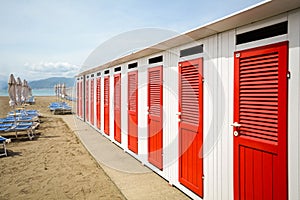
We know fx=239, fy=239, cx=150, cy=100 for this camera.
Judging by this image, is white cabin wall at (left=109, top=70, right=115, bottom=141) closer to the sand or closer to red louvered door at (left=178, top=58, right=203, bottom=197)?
the sand

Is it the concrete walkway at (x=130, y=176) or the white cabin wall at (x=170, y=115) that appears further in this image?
the white cabin wall at (x=170, y=115)

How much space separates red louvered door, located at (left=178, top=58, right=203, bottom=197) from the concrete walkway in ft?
1.22

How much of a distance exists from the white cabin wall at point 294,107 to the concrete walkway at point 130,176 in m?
1.87

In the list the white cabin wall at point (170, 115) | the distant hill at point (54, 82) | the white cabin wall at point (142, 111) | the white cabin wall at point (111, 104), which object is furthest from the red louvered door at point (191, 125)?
the distant hill at point (54, 82)

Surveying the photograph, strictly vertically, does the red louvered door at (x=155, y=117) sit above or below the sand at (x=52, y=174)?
above

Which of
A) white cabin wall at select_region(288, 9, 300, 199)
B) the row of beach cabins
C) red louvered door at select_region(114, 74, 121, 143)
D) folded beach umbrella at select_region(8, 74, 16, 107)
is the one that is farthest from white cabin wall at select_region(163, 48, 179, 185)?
folded beach umbrella at select_region(8, 74, 16, 107)

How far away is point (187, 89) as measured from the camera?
367 cm

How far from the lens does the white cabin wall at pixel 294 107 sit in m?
2.00

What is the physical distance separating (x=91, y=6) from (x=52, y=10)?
1254mm

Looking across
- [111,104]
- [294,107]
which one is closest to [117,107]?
[111,104]

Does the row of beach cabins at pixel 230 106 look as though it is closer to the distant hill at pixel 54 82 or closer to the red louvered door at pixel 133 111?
the red louvered door at pixel 133 111

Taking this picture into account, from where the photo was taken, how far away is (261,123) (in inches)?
93.1

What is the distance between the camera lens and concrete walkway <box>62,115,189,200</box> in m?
3.69

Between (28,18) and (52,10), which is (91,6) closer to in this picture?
(52,10)
